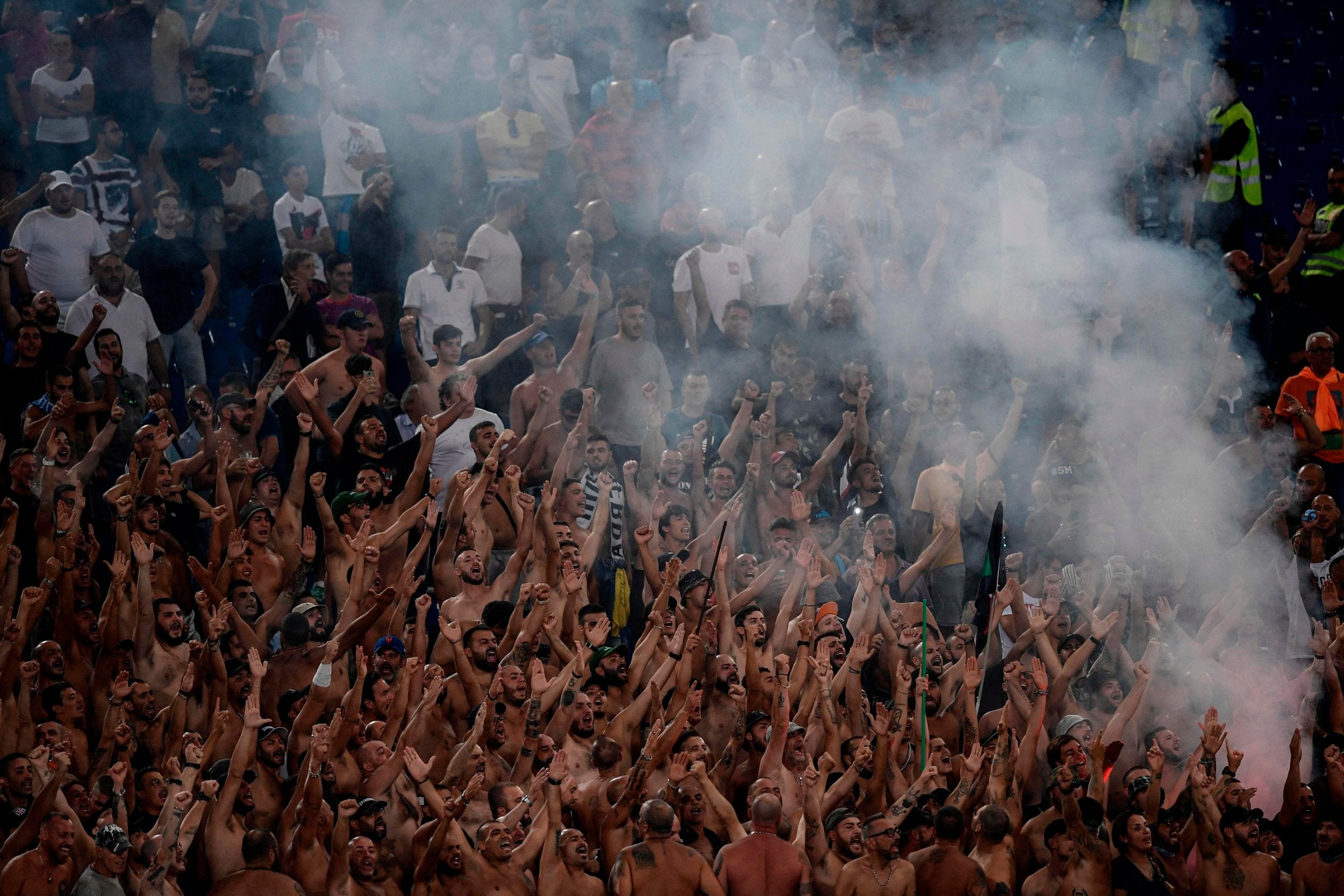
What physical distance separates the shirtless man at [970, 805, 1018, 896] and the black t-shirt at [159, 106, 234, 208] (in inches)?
243

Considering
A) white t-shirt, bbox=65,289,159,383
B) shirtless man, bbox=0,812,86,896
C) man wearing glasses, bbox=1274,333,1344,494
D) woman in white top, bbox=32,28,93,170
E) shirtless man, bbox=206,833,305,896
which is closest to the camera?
shirtless man, bbox=0,812,86,896

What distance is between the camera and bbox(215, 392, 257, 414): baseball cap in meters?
10.4

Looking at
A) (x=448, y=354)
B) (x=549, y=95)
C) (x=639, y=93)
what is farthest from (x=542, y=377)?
(x=639, y=93)

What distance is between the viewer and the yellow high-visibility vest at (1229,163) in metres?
12.6

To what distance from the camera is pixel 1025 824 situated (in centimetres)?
924

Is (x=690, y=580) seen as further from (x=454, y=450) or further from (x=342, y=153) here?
(x=342, y=153)

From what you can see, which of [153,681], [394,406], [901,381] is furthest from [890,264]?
[153,681]

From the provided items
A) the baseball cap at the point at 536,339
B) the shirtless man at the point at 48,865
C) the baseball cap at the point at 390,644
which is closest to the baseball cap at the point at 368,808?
the baseball cap at the point at 390,644

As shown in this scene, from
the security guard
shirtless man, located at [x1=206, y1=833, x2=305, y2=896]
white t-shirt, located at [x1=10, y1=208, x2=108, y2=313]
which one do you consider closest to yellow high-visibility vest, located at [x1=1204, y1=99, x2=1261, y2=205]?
the security guard

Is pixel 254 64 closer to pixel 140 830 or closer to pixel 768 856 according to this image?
pixel 140 830

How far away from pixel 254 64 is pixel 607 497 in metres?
4.02

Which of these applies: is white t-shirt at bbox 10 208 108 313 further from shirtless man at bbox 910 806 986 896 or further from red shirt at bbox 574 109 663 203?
shirtless man at bbox 910 806 986 896

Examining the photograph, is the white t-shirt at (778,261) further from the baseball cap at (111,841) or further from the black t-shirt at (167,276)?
the baseball cap at (111,841)

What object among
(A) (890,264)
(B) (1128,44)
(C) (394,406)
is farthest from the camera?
(B) (1128,44)
